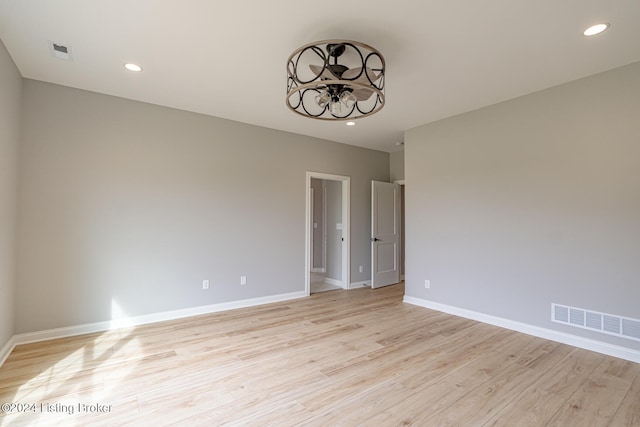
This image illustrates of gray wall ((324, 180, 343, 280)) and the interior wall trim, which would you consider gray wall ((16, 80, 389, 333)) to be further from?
gray wall ((324, 180, 343, 280))

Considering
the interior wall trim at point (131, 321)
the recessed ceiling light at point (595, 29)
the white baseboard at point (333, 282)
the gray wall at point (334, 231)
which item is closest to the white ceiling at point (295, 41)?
the recessed ceiling light at point (595, 29)

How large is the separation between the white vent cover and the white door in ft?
9.17

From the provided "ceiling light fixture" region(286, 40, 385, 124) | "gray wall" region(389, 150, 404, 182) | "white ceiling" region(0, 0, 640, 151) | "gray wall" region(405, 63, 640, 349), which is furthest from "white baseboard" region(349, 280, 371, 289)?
"ceiling light fixture" region(286, 40, 385, 124)

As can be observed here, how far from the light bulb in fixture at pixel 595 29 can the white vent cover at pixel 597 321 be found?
2494 millimetres

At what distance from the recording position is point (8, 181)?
2.75m

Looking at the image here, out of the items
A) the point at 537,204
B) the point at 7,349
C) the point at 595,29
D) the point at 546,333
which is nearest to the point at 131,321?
the point at 7,349

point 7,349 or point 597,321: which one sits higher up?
point 597,321

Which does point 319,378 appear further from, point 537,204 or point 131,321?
point 537,204

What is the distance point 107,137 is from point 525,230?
493cm

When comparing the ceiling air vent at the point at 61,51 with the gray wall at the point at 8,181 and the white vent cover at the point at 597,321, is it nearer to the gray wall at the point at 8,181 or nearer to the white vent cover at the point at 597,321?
the gray wall at the point at 8,181

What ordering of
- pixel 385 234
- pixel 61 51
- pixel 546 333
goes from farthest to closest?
1. pixel 385 234
2. pixel 546 333
3. pixel 61 51

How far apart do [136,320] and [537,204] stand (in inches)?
190

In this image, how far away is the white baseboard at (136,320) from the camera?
10.2 ft

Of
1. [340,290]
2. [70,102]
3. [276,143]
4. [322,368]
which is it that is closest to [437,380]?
[322,368]
